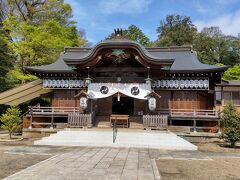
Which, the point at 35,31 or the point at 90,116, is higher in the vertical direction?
the point at 35,31

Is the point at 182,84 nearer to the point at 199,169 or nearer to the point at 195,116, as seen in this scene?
the point at 195,116

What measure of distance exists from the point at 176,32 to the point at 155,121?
125 ft

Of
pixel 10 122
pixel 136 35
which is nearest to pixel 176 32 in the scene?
pixel 136 35

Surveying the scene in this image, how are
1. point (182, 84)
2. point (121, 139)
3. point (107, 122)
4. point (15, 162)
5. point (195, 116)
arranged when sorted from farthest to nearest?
point (182, 84) < point (107, 122) < point (195, 116) < point (121, 139) < point (15, 162)

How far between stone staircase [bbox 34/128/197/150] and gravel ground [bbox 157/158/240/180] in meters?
4.07

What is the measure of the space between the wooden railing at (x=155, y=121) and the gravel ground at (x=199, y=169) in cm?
833

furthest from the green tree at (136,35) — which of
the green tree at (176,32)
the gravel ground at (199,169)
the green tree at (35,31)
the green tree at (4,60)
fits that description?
the gravel ground at (199,169)

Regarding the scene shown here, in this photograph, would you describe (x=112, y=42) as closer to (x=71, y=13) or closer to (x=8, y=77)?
(x=8, y=77)

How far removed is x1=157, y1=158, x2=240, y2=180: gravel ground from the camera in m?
7.95

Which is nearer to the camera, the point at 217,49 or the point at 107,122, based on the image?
the point at 107,122

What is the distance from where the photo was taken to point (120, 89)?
2073 cm

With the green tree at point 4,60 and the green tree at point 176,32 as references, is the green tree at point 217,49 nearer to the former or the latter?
the green tree at point 176,32

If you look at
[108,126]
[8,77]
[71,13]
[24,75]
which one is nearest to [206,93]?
[108,126]

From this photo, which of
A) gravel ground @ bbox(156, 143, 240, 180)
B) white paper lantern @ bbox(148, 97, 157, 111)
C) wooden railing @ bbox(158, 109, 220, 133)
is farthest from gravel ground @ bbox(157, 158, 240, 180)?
white paper lantern @ bbox(148, 97, 157, 111)
